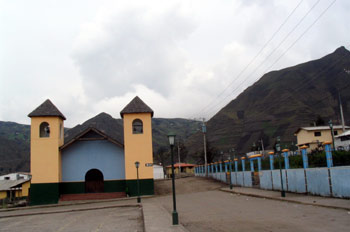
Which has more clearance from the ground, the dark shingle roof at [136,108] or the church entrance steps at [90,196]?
the dark shingle roof at [136,108]

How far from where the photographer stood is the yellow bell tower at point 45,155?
27266 millimetres

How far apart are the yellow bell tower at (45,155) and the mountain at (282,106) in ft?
280

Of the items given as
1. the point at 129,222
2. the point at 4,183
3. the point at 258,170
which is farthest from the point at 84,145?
the point at 4,183

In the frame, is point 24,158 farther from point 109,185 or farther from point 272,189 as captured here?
point 272,189

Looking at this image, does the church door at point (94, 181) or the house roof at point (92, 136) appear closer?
the house roof at point (92, 136)

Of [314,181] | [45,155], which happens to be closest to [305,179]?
[314,181]

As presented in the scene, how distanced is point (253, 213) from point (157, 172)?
53943 mm

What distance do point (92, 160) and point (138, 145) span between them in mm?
4224

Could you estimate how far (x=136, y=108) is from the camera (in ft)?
94.8

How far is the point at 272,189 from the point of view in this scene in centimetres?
2442

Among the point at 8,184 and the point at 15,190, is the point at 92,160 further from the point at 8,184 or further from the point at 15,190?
the point at 8,184

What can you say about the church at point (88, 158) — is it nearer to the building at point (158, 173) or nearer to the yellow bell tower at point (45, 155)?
the yellow bell tower at point (45, 155)

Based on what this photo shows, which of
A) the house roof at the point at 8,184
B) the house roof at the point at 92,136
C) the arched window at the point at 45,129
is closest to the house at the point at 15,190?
the house roof at the point at 8,184

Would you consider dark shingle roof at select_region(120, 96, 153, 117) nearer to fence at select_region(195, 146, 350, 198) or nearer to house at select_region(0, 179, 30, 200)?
fence at select_region(195, 146, 350, 198)
